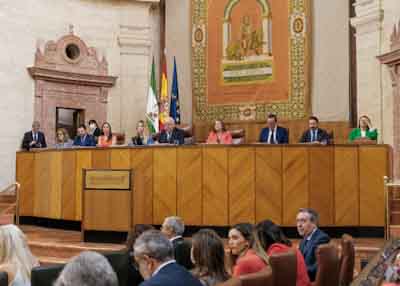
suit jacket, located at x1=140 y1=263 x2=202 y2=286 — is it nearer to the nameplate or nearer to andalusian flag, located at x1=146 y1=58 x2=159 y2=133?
the nameplate

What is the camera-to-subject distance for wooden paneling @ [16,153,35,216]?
35.5 ft

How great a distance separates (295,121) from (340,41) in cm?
200

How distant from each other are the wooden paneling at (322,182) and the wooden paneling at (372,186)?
17.4 inches

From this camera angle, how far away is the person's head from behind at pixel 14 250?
11.9 ft

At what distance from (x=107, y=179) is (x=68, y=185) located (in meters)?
1.80

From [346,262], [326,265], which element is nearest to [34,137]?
[346,262]

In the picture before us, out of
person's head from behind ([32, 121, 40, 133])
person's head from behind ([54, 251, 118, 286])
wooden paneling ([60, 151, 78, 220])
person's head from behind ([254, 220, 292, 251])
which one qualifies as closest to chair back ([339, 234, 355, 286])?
person's head from behind ([254, 220, 292, 251])

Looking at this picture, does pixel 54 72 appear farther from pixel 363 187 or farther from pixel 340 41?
pixel 363 187

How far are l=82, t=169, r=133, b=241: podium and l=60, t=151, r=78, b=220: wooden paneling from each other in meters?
1.42

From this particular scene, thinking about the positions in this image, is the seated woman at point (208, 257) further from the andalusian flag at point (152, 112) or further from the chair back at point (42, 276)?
the andalusian flag at point (152, 112)

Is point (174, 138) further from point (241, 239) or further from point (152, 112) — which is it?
point (241, 239)

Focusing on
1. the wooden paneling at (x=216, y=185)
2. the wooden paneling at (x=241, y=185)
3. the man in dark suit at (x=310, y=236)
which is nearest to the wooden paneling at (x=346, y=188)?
the wooden paneling at (x=241, y=185)

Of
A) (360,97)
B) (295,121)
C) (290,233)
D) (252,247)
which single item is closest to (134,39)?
(295,121)

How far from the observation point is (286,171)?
887 cm
